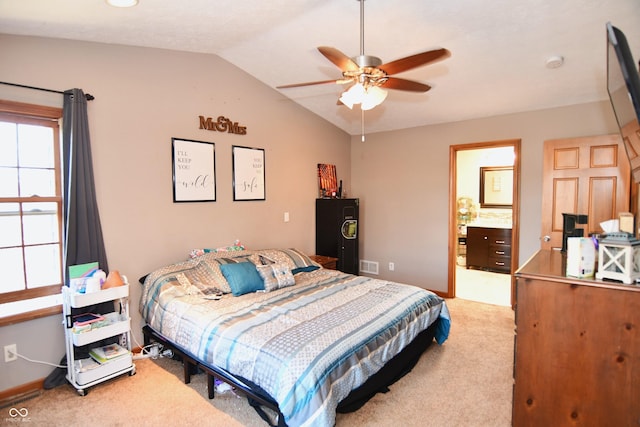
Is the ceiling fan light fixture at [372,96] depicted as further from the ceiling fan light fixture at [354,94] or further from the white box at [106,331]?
the white box at [106,331]

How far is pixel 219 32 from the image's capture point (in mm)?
2914

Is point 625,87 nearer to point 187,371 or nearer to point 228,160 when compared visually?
point 187,371

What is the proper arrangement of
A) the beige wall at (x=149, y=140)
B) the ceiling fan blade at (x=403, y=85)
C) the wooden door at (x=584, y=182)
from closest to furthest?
the ceiling fan blade at (x=403, y=85)
the beige wall at (x=149, y=140)
the wooden door at (x=584, y=182)

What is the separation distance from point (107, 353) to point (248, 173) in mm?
2170

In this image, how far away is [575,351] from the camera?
1604 mm

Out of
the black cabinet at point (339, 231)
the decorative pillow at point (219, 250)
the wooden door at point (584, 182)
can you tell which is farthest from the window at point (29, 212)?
the wooden door at point (584, 182)

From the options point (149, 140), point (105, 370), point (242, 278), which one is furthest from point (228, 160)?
point (105, 370)

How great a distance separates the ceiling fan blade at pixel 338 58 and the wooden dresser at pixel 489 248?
4996 millimetres

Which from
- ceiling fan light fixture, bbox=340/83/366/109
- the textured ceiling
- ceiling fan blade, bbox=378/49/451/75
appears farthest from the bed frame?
the textured ceiling

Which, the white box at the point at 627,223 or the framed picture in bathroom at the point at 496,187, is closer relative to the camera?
the white box at the point at 627,223

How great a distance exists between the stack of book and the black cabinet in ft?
8.85

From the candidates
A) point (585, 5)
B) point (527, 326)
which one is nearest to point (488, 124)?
point (585, 5)

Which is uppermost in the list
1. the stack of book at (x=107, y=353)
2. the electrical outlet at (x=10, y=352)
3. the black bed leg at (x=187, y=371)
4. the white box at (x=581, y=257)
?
the white box at (x=581, y=257)

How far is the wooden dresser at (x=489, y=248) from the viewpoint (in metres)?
6.02
